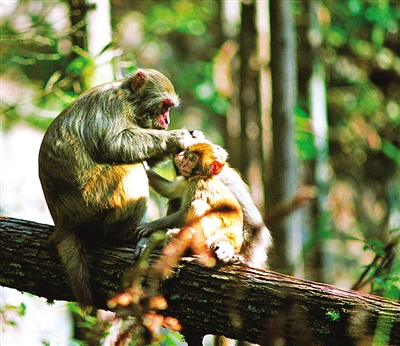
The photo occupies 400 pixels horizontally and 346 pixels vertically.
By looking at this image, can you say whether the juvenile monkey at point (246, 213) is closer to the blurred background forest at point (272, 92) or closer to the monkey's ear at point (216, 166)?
the monkey's ear at point (216, 166)

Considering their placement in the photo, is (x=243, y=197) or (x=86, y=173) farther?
(x=243, y=197)

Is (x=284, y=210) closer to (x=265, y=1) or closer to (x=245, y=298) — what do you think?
(x=245, y=298)

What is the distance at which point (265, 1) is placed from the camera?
8.91m

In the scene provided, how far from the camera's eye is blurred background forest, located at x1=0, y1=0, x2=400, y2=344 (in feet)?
24.1

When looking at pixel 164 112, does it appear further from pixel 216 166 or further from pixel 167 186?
pixel 216 166

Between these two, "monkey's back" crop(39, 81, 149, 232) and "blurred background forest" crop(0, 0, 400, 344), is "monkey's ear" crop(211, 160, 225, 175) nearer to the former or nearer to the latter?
"monkey's back" crop(39, 81, 149, 232)

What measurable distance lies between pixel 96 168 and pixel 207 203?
99 cm

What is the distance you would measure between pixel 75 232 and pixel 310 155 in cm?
655

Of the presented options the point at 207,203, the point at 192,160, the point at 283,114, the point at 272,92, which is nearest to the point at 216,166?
the point at 192,160

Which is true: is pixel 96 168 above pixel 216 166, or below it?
below

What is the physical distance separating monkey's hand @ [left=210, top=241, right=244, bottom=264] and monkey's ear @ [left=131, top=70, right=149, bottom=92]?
1675 millimetres

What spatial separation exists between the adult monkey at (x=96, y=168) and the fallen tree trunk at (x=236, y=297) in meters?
0.21

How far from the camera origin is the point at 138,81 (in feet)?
17.2

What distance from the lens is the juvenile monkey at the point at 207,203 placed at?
474 centimetres
